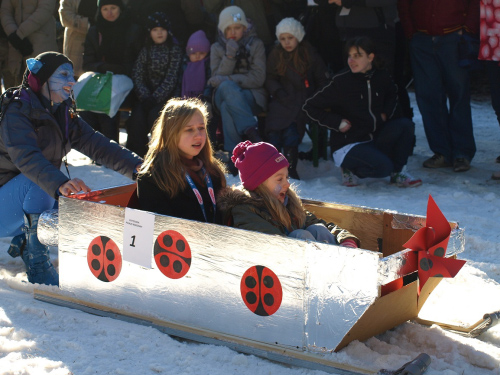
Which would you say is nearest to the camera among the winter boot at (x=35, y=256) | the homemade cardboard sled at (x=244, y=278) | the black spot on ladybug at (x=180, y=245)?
the homemade cardboard sled at (x=244, y=278)

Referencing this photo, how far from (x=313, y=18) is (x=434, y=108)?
1624mm

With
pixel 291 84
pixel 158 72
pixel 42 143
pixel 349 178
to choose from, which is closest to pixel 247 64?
pixel 291 84

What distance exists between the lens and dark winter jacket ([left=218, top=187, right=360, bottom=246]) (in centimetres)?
340

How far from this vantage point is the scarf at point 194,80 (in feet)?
23.9

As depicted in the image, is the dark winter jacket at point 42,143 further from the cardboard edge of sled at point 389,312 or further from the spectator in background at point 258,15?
the spectator in background at point 258,15

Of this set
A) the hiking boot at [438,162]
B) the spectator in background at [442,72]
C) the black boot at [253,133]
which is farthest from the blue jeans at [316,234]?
the hiking boot at [438,162]

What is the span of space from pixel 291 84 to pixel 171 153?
3.42m

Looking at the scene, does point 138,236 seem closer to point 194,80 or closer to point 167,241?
point 167,241

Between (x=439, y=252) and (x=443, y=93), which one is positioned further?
(x=443, y=93)

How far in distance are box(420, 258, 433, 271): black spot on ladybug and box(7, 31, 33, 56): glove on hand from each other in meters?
6.38

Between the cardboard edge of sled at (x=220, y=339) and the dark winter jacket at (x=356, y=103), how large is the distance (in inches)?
135

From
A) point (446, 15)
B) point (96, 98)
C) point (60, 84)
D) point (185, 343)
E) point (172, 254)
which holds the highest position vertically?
point (446, 15)

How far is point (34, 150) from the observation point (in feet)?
13.1

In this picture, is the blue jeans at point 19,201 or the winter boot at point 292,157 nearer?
the blue jeans at point 19,201
